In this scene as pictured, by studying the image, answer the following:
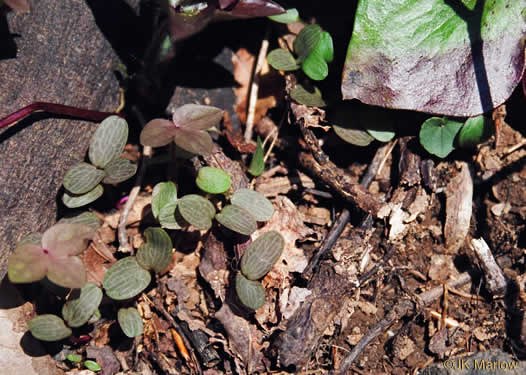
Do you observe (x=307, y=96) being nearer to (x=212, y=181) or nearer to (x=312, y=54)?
(x=312, y=54)

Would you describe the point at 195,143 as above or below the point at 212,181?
above

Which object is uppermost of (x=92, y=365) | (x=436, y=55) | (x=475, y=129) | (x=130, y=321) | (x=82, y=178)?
(x=436, y=55)

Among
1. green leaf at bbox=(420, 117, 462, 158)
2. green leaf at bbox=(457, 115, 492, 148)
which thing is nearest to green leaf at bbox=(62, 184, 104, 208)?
green leaf at bbox=(420, 117, 462, 158)

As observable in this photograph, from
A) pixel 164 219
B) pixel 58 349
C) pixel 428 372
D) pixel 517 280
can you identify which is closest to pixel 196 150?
pixel 164 219

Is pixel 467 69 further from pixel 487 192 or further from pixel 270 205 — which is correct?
pixel 270 205

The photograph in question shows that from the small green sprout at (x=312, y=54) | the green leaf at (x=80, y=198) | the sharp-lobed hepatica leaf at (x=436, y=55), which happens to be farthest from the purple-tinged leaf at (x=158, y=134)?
the sharp-lobed hepatica leaf at (x=436, y=55)

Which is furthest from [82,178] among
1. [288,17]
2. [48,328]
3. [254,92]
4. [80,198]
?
[288,17]
